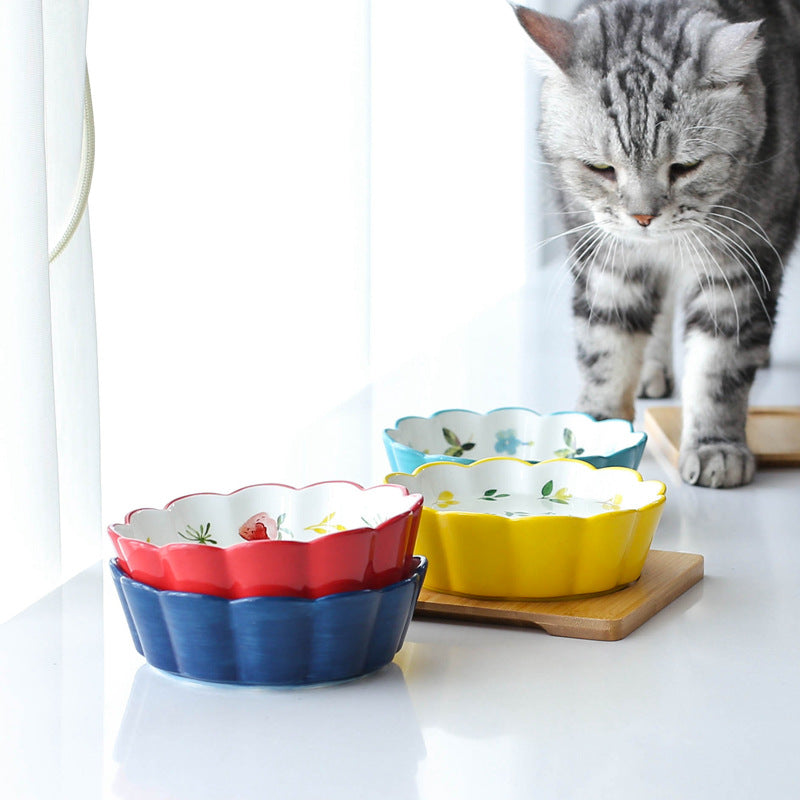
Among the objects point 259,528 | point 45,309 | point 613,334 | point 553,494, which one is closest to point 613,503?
point 553,494

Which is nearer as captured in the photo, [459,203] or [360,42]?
[360,42]

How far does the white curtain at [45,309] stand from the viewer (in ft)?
2.67

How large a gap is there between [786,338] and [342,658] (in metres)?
1.85

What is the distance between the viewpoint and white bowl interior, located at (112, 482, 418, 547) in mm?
763

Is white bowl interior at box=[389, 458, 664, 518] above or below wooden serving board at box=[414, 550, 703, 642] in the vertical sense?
above

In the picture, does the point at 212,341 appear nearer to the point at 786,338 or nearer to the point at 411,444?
the point at 411,444

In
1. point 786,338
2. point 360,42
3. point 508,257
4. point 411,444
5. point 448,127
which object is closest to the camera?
point 411,444

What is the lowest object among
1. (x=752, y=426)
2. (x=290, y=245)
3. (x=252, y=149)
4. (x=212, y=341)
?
(x=752, y=426)

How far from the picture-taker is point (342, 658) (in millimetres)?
685

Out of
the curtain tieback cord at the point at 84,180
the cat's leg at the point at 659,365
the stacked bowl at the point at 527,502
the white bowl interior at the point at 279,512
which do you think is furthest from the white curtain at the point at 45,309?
the cat's leg at the point at 659,365

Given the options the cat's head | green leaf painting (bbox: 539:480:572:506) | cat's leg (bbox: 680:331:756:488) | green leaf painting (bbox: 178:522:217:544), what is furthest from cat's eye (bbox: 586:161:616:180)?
green leaf painting (bbox: 178:522:217:544)

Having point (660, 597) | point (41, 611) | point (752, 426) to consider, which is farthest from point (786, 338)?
point (41, 611)

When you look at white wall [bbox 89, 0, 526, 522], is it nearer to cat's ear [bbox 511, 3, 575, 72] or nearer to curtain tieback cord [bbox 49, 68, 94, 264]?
curtain tieback cord [bbox 49, 68, 94, 264]

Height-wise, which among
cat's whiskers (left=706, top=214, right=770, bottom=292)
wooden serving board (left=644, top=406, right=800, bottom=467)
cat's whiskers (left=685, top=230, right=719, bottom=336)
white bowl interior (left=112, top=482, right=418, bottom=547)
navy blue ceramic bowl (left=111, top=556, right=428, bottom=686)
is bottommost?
wooden serving board (left=644, top=406, right=800, bottom=467)
